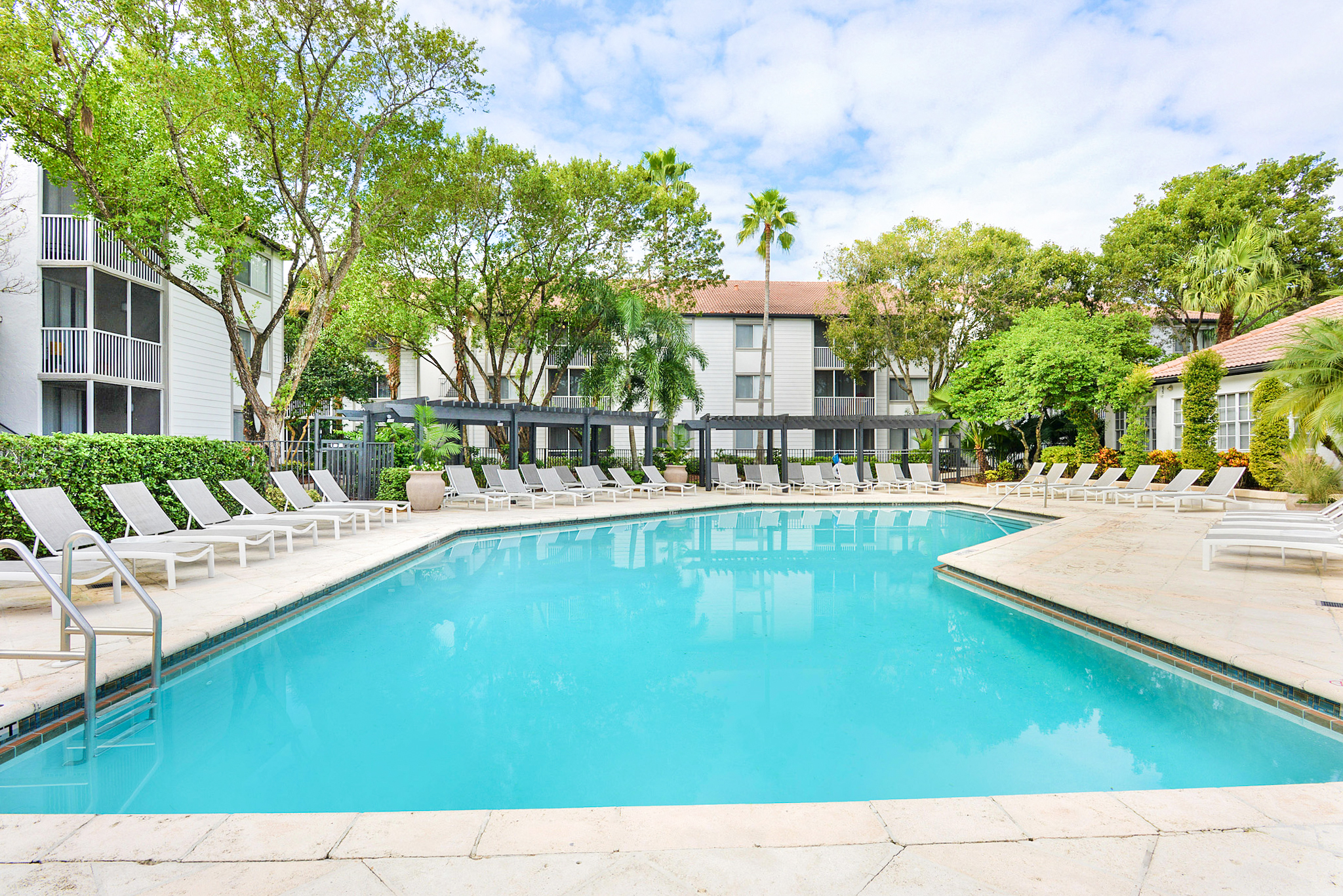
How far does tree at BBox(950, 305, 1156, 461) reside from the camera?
20.5 meters

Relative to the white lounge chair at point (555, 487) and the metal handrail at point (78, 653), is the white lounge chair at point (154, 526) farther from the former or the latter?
the white lounge chair at point (555, 487)

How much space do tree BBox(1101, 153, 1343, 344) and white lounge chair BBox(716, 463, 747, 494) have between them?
50.1 ft

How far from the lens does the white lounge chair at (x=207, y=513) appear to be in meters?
7.69

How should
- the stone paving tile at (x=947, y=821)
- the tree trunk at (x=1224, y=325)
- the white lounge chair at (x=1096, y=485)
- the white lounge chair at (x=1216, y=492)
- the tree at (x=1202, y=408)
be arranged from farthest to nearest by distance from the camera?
the tree trunk at (x=1224, y=325) < the tree at (x=1202, y=408) < the white lounge chair at (x=1096, y=485) < the white lounge chair at (x=1216, y=492) < the stone paving tile at (x=947, y=821)

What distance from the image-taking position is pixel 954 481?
2508cm

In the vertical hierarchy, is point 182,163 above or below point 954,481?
above

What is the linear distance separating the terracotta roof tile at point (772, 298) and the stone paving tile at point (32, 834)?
85.4ft

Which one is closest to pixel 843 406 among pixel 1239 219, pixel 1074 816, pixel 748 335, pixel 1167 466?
pixel 748 335

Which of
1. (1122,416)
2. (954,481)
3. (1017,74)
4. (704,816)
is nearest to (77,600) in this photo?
(704,816)

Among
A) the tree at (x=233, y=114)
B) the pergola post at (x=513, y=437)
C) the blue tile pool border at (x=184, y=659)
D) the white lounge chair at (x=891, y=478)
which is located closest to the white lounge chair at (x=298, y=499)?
the blue tile pool border at (x=184, y=659)

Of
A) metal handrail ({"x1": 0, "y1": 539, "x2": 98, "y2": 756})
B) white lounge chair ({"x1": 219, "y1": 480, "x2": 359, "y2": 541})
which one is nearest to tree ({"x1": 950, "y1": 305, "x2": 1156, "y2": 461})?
white lounge chair ({"x1": 219, "y1": 480, "x2": 359, "y2": 541})

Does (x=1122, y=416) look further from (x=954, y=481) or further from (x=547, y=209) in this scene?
(x=547, y=209)

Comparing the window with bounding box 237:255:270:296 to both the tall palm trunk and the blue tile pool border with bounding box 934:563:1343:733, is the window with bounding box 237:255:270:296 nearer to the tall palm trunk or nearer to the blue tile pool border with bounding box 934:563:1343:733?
the tall palm trunk

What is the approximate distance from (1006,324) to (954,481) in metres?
6.03
